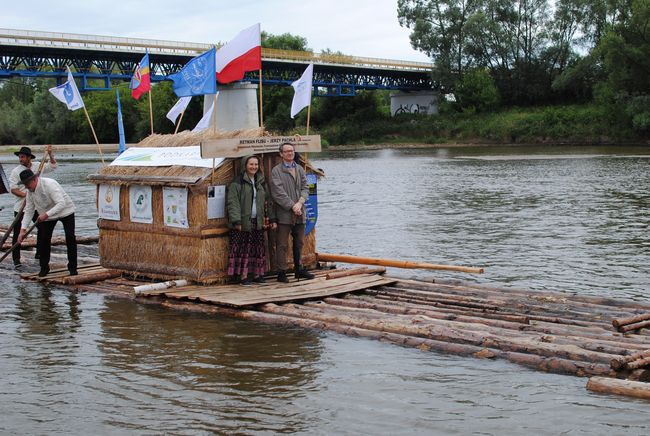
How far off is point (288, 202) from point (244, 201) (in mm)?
638

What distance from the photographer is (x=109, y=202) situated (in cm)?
1375

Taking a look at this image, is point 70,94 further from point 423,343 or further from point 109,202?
point 423,343

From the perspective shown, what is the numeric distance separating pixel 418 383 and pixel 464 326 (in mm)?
1428

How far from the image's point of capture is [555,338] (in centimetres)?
932

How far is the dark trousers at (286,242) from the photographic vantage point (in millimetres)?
12688

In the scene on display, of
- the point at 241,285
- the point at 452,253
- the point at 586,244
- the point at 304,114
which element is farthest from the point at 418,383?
the point at 304,114

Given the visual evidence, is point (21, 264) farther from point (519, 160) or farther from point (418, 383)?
point (519, 160)

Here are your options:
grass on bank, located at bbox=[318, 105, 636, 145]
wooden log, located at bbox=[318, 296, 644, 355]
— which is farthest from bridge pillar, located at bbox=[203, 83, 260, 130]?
wooden log, located at bbox=[318, 296, 644, 355]

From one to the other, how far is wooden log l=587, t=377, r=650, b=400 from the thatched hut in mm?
6075

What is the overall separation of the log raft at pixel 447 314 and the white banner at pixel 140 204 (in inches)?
42.1

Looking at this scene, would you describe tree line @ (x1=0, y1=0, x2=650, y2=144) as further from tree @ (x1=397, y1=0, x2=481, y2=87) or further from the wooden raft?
the wooden raft

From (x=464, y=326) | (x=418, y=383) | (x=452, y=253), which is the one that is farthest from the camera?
(x=452, y=253)

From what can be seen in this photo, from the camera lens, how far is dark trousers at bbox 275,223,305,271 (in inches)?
500

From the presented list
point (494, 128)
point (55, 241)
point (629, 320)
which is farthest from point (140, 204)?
point (494, 128)
